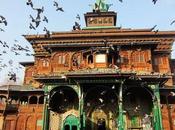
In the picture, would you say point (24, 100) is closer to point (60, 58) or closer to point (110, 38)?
point (60, 58)

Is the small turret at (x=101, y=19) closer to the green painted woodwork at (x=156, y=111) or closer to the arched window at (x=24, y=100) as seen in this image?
the arched window at (x=24, y=100)

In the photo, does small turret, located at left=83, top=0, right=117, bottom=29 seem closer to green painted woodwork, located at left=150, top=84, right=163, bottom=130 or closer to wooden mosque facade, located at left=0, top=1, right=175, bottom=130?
wooden mosque facade, located at left=0, top=1, right=175, bottom=130

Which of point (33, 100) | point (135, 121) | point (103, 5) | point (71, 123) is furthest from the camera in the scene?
point (103, 5)

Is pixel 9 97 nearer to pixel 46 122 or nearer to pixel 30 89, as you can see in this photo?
pixel 30 89

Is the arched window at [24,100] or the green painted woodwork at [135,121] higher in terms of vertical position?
the arched window at [24,100]

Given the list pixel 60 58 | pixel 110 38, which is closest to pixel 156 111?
pixel 110 38

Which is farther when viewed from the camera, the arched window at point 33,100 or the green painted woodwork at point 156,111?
the arched window at point 33,100

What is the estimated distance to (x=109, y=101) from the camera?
33.9 m

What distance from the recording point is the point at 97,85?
31.2m

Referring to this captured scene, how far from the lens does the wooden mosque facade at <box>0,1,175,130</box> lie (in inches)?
1222

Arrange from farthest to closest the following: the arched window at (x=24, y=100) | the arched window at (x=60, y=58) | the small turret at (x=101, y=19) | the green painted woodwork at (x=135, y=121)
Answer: the small turret at (x=101, y=19)
the arched window at (x=60, y=58)
the arched window at (x=24, y=100)
the green painted woodwork at (x=135, y=121)

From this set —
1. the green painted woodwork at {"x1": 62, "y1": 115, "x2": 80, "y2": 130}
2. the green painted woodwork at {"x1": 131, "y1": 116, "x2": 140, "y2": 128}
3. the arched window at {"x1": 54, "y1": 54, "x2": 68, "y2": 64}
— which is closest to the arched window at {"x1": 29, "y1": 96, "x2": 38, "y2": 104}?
the arched window at {"x1": 54, "y1": 54, "x2": 68, "y2": 64}

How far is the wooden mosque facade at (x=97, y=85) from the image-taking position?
1222 inches

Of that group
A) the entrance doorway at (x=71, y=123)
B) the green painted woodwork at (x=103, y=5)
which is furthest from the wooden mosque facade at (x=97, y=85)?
the green painted woodwork at (x=103, y=5)
